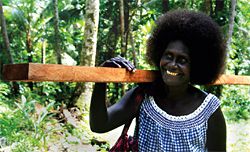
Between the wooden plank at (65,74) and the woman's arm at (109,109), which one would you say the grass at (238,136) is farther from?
the wooden plank at (65,74)

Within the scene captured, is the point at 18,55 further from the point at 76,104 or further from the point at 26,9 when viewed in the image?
the point at 76,104

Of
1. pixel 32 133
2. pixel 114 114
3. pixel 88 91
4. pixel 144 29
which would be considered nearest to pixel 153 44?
pixel 114 114

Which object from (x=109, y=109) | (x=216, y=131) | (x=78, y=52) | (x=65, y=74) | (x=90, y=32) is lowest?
(x=216, y=131)

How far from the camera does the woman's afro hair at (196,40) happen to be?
1.84 m

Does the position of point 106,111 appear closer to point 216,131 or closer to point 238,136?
point 216,131

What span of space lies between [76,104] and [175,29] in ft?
15.3

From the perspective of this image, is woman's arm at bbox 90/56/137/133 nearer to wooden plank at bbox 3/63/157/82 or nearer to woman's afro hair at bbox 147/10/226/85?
wooden plank at bbox 3/63/157/82

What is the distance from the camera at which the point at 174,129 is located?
1819 mm

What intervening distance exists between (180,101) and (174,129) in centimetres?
17

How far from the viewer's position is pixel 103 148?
5086 millimetres

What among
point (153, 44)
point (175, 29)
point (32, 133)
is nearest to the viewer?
point (175, 29)

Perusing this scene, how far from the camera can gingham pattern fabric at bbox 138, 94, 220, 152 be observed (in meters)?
1.80

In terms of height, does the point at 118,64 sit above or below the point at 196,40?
below

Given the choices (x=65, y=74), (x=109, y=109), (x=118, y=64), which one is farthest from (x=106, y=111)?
(x=65, y=74)
